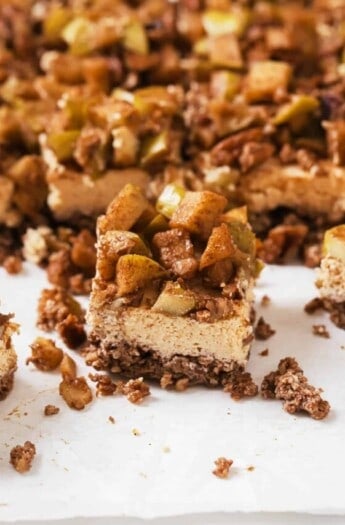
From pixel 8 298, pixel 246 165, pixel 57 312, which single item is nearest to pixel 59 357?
pixel 57 312

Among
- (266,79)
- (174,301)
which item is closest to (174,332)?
(174,301)

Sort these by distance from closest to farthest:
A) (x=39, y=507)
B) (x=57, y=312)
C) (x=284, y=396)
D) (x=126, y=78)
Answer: (x=39, y=507) < (x=284, y=396) < (x=57, y=312) < (x=126, y=78)

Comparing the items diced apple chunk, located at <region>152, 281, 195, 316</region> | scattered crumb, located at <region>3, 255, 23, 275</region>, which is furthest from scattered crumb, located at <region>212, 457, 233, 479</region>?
scattered crumb, located at <region>3, 255, 23, 275</region>

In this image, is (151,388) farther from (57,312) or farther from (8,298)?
(8,298)

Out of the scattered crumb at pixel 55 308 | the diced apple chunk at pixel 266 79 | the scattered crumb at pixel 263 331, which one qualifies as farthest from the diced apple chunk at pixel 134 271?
the diced apple chunk at pixel 266 79

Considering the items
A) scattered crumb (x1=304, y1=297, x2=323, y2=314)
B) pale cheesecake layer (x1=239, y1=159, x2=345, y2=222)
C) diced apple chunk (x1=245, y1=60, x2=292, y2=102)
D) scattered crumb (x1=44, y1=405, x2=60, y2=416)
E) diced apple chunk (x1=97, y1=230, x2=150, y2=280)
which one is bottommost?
scattered crumb (x1=44, y1=405, x2=60, y2=416)

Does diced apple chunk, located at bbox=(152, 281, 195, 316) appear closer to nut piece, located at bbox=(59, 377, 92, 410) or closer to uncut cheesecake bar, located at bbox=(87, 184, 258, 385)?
uncut cheesecake bar, located at bbox=(87, 184, 258, 385)

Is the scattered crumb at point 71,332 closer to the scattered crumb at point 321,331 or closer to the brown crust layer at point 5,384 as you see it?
the brown crust layer at point 5,384
